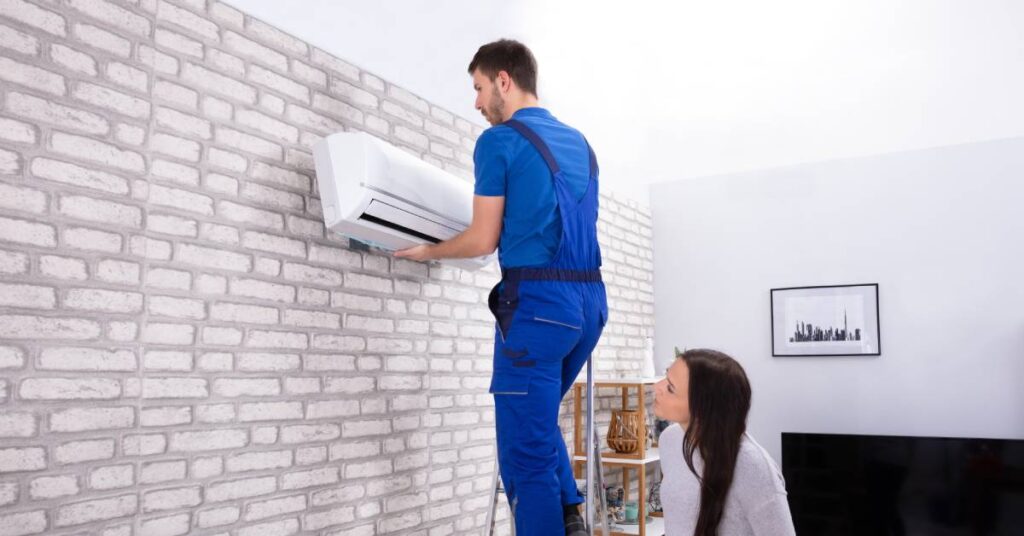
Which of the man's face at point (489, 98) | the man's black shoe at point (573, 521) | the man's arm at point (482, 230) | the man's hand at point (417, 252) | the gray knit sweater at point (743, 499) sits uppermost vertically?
the man's face at point (489, 98)

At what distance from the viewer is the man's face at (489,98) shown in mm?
2697

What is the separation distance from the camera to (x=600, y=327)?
2580 mm

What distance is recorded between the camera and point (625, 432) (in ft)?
13.9

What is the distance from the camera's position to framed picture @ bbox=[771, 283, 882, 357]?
15.8 ft

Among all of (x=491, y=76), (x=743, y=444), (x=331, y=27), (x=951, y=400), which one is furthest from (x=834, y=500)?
(x=331, y=27)

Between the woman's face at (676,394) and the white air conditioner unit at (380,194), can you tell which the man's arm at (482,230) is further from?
the woman's face at (676,394)

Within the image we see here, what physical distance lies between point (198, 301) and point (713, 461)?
1.45 m

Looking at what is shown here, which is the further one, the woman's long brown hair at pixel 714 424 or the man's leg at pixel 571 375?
the man's leg at pixel 571 375

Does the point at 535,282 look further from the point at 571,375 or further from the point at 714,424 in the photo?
the point at 714,424

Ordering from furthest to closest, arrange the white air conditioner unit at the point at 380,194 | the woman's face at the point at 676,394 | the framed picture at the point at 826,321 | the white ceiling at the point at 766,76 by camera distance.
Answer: the framed picture at the point at 826,321
the white ceiling at the point at 766,76
the white air conditioner unit at the point at 380,194
the woman's face at the point at 676,394

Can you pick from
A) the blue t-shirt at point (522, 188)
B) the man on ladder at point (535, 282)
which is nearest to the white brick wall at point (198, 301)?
the man on ladder at point (535, 282)

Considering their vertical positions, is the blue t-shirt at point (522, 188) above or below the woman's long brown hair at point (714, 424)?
above

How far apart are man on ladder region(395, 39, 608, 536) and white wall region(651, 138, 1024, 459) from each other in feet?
9.41

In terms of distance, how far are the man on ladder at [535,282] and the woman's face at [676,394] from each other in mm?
345
